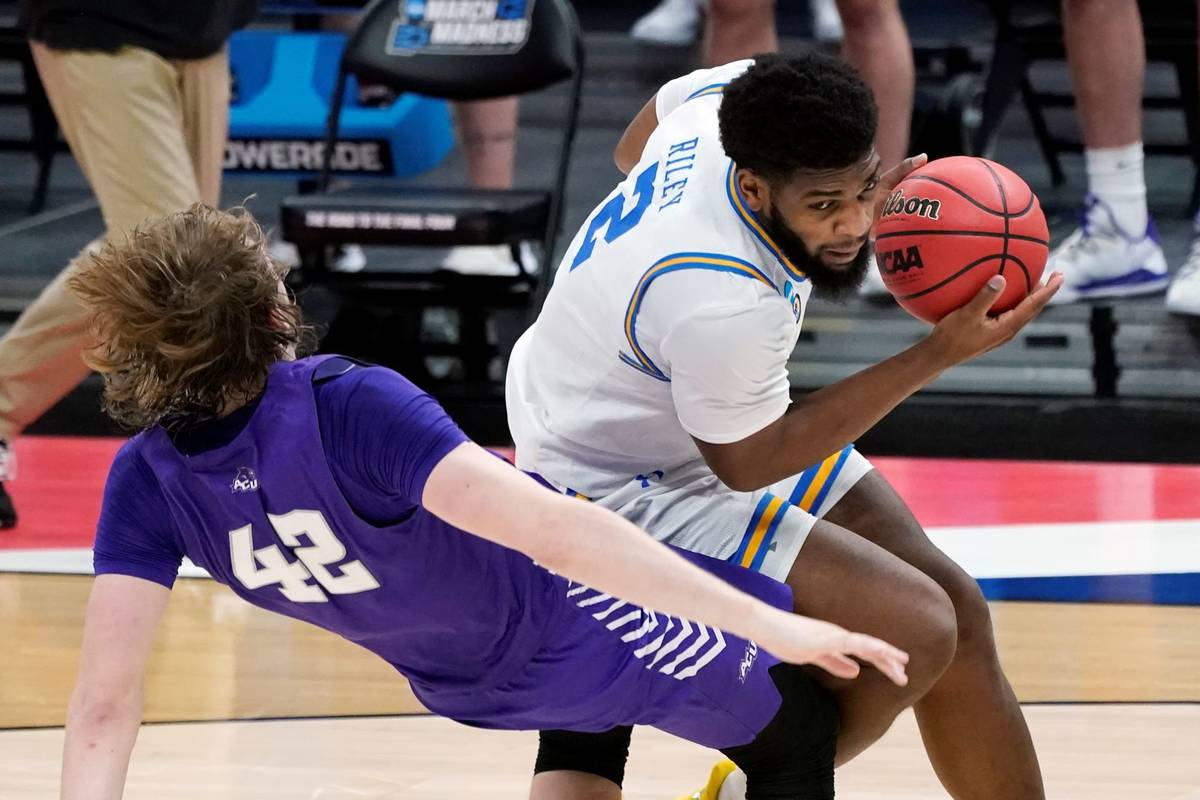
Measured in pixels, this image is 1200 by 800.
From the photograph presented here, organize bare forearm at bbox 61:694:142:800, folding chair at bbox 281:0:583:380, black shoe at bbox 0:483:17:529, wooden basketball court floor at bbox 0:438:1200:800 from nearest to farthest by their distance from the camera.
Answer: bare forearm at bbox 61:694:142:800 → wooden basketball court floor at bbox 0:438:1200:800 → black shoe at bbox 0:483:17:529 → folding chair at bbox 281:0:583:380

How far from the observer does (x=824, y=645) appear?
6.52 feet

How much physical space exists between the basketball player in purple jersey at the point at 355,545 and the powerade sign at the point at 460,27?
374 cm

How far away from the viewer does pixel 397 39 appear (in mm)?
6133

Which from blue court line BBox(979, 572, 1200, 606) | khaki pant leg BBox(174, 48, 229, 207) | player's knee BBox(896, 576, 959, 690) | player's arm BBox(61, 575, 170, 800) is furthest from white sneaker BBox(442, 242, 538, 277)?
player's arm BBox(61, 575, 170, 800)

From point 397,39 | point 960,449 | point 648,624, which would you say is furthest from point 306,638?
point 397,39

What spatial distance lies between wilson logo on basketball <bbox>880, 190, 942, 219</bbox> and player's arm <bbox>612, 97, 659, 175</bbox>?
0.51 m

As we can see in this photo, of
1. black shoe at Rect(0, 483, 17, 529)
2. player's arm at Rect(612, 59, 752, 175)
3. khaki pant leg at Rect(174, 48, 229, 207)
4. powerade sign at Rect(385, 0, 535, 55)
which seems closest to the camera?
player's arm at Rect(612, 59, 752, 175)

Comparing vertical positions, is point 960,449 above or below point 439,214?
below

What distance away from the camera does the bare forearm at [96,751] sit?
2184mm

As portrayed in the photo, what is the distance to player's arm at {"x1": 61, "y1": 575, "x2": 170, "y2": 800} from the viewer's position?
220 cm

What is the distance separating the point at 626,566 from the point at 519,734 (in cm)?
172

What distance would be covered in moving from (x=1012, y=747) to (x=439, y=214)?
10.3 feet

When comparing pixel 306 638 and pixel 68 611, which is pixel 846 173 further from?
pixel 68 611

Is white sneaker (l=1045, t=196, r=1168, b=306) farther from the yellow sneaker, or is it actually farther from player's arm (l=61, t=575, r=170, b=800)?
player's arm (l=61, t=575, r=170, b=800)
